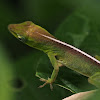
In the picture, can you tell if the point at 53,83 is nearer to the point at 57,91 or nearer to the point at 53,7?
the point at 57,91

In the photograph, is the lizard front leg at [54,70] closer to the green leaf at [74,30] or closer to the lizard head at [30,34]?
the lizard head at [30,34]

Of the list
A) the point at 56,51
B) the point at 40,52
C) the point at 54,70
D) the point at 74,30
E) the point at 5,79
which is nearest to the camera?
the point at 5,79

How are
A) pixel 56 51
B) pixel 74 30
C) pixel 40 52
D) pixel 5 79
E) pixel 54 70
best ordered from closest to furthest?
pixel 5 79 → pixel 54 70 → pixel 56 51 → pixel 74 30 → pixel 40 52

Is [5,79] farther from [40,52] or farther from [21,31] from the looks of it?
[40,52]

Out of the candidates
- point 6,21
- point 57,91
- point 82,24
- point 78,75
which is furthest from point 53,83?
point 6,21

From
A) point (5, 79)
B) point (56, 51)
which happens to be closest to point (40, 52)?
point (56, 51)
